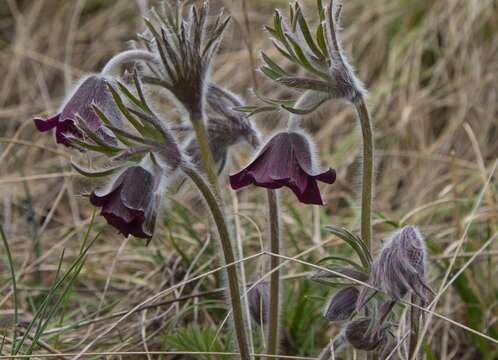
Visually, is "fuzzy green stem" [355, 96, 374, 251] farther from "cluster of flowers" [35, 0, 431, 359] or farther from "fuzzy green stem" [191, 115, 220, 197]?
"fuzzy green stem" [191, 115, 220, 197]

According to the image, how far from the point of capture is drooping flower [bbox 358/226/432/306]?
1310mm

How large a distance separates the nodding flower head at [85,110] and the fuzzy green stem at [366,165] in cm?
45

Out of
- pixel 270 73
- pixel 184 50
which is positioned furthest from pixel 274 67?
pixel 184 50

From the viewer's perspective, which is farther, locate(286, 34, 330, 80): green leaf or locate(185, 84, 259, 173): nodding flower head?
locate(185, 84, 259, 173): nodding flower head

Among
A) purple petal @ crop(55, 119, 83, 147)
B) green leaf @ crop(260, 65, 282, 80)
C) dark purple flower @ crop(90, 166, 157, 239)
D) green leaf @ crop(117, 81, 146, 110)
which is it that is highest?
green leaf @ crop(260, 65, 282, 80)

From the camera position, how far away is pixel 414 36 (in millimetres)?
3350

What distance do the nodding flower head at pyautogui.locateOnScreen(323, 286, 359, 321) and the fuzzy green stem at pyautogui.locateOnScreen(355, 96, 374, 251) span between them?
3.7 inches

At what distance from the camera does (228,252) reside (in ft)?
4.69

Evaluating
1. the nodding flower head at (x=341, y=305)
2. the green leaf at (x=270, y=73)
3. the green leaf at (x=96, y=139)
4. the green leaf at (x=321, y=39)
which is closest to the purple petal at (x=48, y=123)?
the green leaf at (x=96, y=139)

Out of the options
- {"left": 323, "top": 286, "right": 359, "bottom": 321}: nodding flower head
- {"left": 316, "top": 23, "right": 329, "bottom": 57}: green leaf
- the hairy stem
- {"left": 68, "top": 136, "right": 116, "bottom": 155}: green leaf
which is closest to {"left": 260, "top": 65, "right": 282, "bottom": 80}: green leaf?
{"left": 316, "top": 23, "right": 329, "bottom": 57}: green leaf

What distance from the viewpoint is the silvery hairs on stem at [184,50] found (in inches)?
55.9

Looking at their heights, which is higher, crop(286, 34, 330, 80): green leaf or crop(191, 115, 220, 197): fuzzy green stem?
crop(286, 34, 330, 80): green leaf

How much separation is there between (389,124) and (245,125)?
66.2 inches

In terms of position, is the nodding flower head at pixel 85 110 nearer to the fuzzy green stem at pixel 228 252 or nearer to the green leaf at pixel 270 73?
the fuzzy green stem at pixel 228 252
